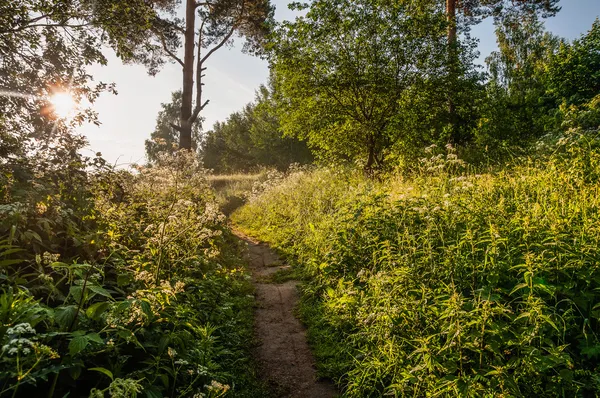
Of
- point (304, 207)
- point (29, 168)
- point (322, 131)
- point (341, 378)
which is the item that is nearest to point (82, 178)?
point (29, 168)

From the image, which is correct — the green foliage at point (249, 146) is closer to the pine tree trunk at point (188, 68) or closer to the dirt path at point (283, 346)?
the pine tree trunk at point (188, 68)

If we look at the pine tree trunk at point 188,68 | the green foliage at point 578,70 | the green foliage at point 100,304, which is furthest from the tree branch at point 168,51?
the green foliage at point 578,70

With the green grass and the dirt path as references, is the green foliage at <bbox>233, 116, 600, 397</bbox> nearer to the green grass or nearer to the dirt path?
the dirt path

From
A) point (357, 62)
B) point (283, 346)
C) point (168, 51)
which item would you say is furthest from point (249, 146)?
point (283, 346)

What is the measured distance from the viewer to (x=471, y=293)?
3.54 metres

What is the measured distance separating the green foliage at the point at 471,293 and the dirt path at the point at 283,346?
0.23 m

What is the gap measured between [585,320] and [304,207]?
7.88 meters

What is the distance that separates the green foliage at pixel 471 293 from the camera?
275cm

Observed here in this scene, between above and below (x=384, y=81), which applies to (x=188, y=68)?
above

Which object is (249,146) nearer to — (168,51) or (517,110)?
(168,51)

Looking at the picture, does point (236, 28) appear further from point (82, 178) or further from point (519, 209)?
point (519, 209)

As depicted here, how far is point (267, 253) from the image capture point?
9281 millimetres

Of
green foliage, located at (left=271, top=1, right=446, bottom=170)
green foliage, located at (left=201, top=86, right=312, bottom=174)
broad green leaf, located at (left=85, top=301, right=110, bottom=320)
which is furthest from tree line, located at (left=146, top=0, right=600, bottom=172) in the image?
green foliage, located at (left=201, top=86, right=312, bottom=174)

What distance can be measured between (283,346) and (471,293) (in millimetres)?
2526
